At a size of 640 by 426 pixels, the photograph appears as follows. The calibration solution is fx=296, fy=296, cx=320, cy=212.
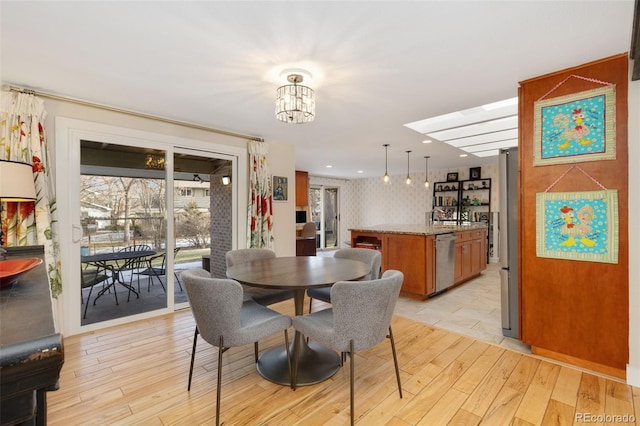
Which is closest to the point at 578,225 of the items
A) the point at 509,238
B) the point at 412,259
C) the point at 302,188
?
the point at 509,238

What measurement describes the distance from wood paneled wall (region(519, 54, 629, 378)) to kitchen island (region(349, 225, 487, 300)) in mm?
1436

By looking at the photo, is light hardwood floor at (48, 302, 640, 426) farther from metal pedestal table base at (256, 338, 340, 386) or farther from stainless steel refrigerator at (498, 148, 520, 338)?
stainless steel refrigerator at (498, 148, 520, 338)

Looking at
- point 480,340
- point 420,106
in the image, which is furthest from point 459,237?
point 420,106

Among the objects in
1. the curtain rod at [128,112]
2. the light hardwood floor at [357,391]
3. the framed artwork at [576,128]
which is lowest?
the light hardwood floor at [357,391]

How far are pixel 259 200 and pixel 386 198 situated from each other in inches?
229

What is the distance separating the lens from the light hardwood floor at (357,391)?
1.74 m

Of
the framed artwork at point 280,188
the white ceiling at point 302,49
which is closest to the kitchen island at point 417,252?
the framed artwork at point 280,188

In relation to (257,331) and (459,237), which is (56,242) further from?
(459,237)

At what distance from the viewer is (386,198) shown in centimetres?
926

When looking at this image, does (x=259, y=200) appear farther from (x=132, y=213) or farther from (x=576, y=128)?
(x=576, y=128)

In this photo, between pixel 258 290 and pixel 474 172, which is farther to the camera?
pixel 474 172

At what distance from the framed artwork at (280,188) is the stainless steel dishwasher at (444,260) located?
92.9 inches

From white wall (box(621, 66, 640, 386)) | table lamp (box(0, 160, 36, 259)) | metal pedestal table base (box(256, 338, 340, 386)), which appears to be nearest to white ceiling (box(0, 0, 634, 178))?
white wall (box(621, 66, 640, 386))

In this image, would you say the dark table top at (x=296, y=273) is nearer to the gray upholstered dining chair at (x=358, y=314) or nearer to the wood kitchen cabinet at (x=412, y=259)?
the gray upholstered dining chair at (x=358, y=314)
